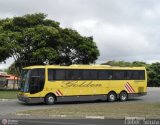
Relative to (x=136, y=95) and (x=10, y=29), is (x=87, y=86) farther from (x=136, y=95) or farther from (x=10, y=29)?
(x=10, y=29)

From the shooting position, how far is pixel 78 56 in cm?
5606

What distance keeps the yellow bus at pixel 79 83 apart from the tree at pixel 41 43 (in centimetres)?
1548

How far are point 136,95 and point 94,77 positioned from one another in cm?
431

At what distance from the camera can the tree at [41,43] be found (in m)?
51.2

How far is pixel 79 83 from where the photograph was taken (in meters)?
34.7

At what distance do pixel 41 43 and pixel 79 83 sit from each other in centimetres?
1744

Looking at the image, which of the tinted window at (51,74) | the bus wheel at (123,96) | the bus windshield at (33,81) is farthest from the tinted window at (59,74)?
the bus wheel at (123,96)

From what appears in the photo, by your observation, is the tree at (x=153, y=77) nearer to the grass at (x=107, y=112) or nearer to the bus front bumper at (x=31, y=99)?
the bus front bumper at (x=31, y=99)

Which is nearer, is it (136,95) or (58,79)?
(58,79)

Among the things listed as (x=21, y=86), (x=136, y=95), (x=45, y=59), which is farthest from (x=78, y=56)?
(x=21, y=86)

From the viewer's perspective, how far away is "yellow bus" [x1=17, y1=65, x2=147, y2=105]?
3288 cm

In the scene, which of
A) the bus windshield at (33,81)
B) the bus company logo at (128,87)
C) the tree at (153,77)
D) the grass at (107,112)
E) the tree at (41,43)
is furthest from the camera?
the tree at (153,77)

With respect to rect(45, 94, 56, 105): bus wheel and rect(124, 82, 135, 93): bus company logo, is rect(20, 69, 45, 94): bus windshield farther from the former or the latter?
rect(124, 82, 135, 93): bus company logo

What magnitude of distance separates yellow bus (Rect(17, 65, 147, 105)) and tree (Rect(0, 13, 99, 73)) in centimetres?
1548
